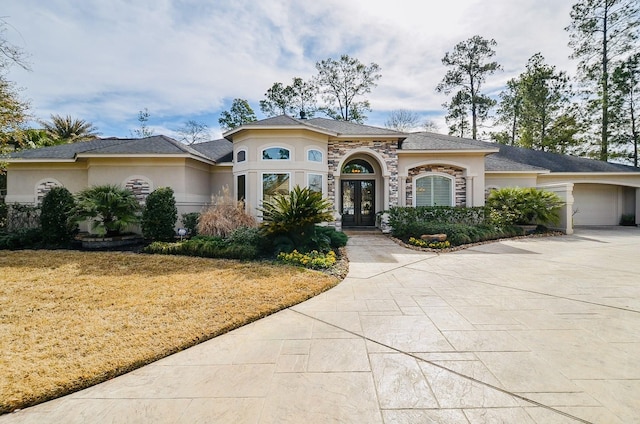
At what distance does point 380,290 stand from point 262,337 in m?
2.38

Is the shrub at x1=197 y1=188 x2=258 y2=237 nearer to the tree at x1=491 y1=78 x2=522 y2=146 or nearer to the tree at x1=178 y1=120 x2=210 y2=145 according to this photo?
the tree at x1=178 y1=120 x2=210 y2=145

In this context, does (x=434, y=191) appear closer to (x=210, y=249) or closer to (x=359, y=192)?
(x=359, y=192)

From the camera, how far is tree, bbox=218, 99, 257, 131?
2423 cm

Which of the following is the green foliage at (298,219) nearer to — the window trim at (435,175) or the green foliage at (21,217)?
the window trim at (435,175)

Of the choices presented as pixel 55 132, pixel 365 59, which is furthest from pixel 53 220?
pixel 365 59

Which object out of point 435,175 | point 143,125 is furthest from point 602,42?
point 143,125

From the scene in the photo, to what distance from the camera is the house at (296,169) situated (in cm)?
1068

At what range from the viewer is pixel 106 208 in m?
9.21

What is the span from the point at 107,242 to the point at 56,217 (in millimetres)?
1779

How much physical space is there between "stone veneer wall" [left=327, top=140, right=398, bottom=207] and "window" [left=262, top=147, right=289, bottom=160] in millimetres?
2175

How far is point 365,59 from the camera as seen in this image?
75.6 feet

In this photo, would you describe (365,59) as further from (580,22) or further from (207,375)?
(207,375)

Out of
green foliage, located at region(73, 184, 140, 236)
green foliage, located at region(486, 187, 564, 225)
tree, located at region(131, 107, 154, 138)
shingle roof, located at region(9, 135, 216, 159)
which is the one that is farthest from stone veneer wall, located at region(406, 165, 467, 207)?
tree, located at region(131, 107, 154, 138)

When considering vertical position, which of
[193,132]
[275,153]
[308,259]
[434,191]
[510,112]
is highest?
[510,112]
